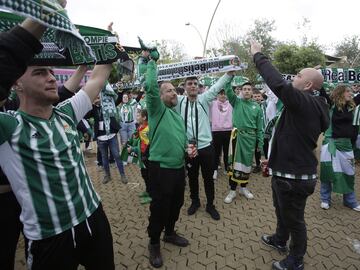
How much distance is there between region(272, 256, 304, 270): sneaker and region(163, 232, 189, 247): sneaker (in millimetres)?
1152

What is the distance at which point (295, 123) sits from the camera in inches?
106

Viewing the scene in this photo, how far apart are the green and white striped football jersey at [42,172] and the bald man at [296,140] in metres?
1.91

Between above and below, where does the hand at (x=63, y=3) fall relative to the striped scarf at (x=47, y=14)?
above

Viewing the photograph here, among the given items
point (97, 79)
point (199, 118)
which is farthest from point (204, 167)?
point (97, 79)

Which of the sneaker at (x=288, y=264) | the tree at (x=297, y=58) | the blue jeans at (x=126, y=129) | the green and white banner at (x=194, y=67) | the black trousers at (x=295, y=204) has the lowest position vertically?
the sneaker at (x=288, y=264)

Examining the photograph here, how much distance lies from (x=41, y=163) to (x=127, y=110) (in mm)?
7238

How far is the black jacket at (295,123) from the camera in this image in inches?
100

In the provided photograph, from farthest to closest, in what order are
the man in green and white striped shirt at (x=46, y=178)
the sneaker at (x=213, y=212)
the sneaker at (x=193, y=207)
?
the sneaker at (x=193, y=207), the sneaker at (x=213, y=212), the man in green and white striped shirt at (x=46, y=178)

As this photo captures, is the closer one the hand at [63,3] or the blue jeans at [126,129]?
the hand at [63,3]

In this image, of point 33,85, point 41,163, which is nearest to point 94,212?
point 41,163

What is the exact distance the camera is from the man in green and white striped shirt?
161 cm

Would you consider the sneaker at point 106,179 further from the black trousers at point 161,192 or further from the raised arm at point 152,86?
the raised arm at point 152,86

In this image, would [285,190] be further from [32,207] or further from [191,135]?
[32,207]

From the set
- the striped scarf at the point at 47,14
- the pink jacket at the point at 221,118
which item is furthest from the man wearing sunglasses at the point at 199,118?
the striped scarf at the point at 47,14
